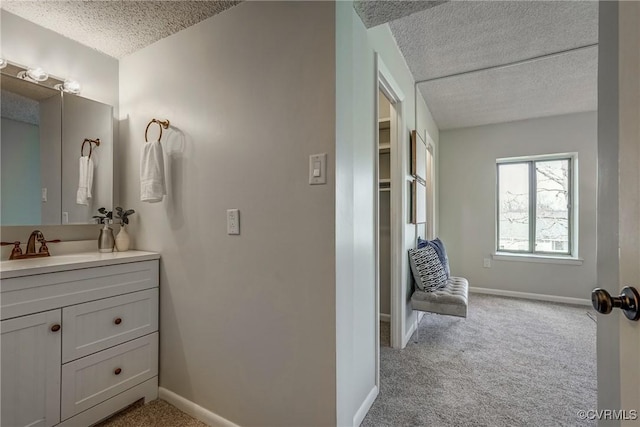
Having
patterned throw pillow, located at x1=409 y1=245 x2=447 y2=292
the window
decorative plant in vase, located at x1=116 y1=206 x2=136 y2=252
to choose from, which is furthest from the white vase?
the window

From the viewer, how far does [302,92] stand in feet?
4.05

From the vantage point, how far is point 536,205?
13.3 ft

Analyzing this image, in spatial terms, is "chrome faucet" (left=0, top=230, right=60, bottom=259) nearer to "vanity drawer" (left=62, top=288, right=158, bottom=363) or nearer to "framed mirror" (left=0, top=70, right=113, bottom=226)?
"framed mirror" (left=0, top=70, right=113, bottom=226)

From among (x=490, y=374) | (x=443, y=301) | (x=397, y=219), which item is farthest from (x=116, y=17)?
(x=490, y=374)

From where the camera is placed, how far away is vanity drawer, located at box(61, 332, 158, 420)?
1374mm

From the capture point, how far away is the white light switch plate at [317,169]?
118 centimetres

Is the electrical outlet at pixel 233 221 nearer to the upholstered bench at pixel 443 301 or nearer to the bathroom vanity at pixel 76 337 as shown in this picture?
the bathroom vanity at pixel 76 337

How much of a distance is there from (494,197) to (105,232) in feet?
15.3

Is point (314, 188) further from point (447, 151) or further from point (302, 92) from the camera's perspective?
point (447, 151)

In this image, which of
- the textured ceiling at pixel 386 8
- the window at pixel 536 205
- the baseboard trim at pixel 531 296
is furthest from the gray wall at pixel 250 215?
the window at pixel 536 205

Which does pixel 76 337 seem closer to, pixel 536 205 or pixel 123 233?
pixel 123 233

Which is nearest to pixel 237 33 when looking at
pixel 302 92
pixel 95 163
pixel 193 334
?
pixel 302 92

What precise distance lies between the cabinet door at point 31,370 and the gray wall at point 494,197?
4.54 m

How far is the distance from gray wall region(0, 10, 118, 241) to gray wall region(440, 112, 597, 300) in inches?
169
